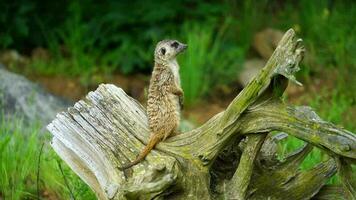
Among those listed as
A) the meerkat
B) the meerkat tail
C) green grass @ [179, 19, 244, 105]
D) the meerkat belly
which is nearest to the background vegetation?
green grass @ [179, 19, 244, 105]

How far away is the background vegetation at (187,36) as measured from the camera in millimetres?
8180

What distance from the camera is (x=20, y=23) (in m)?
8.81

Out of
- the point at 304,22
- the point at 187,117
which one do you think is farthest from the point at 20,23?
the point at 304,22

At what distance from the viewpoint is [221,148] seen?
4.23 meters

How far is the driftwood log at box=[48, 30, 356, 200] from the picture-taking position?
395 centimetres

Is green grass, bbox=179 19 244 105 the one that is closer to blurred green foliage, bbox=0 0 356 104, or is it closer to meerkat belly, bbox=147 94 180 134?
blurred green foliage, bbox=0 0 356 104

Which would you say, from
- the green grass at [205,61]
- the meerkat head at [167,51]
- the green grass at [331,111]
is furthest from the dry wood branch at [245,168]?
the green grass at [205,61]

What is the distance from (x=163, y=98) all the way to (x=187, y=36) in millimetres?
3954

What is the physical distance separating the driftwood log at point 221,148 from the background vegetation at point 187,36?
3264 mm

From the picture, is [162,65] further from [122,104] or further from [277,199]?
[277,199]

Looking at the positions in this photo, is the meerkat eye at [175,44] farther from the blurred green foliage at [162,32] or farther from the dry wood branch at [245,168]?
the blurred green foliage at [162,32]

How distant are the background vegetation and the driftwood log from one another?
3.26m

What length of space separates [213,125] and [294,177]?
1.78 ft

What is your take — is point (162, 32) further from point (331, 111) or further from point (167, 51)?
point (167, 51)
